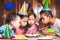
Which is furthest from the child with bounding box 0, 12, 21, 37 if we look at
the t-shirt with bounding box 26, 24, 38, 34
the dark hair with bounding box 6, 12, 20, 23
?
the t-shirt with bounding box 26, 24, 38, 34

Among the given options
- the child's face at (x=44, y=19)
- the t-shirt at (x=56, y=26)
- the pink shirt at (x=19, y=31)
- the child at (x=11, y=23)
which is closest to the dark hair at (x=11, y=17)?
the child at (x=11, y=23)

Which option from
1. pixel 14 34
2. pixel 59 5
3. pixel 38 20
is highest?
pixel 59 5

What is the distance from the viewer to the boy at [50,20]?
1.19m

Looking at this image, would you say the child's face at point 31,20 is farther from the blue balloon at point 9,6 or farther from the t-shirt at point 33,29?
the blue balloon at point 9,6

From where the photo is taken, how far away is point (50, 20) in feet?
3.91

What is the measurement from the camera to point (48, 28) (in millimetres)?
1188

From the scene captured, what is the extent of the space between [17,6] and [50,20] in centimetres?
30

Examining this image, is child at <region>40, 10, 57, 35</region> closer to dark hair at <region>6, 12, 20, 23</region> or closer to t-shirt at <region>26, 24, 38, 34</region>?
t-shirt at <region>26, 24, 38, 34</region>

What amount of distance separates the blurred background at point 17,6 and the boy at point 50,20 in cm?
4

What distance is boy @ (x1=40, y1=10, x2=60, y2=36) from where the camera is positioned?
1186mm

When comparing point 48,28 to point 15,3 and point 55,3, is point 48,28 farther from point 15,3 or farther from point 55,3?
point 15,3

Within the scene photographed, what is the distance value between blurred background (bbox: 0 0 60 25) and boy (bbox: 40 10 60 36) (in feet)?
0.12

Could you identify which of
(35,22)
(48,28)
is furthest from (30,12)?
Answer: (48,28)

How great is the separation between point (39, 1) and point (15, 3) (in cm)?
20
